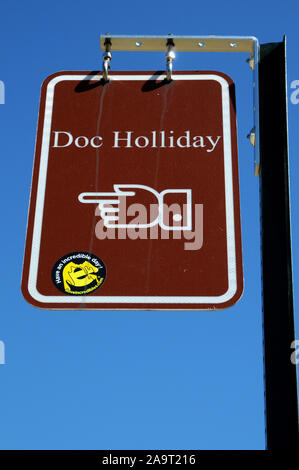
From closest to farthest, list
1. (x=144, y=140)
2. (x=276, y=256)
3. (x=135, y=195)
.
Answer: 1. (x=276, y=256)
2. (x=135, y=195)
3. (x=144, y=140)

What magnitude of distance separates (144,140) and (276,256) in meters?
0.77

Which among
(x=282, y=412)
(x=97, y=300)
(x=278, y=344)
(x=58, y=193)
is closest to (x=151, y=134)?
(x=58, y=193)

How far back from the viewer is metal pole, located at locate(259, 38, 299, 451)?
91.2 inches

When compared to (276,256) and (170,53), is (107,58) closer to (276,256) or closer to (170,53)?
(170,53)

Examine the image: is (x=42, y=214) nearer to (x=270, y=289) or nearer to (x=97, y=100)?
(x=97, y=100)

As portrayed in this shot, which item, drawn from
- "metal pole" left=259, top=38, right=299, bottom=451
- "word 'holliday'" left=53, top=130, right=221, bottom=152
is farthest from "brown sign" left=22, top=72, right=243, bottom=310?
"metal pole" left=259, top=38, right=299, bottom=451

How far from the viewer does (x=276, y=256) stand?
253cm

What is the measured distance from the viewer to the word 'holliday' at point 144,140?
292 cm

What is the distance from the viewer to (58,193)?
2840mm

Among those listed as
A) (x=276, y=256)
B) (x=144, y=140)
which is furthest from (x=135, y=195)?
(x=276, y=256)

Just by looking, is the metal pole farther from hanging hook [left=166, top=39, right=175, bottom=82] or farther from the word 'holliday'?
hanging hook [left=166, top=39, right=175, bottom=82]

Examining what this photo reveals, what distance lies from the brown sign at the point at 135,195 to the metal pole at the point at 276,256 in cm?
16

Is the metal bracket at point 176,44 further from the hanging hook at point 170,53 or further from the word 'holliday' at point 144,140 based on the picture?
the word 'holliday' at point 144,140

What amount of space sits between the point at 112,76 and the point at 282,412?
1.58 metres
